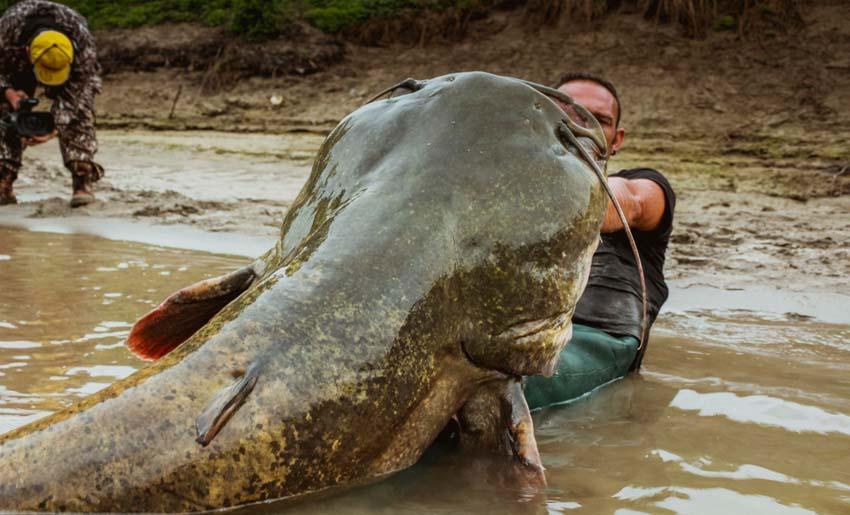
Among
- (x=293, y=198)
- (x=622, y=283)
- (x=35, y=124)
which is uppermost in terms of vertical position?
(x=622, y=283)

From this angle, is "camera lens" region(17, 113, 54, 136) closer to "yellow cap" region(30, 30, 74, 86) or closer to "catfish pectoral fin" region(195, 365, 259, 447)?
"yellow cap" region(30, 30, 74, 86)

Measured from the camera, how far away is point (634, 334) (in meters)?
Answer: 3.00

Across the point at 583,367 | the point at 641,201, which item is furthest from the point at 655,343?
the point at 583,367

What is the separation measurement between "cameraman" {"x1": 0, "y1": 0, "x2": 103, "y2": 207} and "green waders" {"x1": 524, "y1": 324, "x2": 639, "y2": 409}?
507 centimetres

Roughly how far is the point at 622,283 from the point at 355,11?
38.1 ft

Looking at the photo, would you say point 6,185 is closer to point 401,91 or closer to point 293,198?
point 293,198

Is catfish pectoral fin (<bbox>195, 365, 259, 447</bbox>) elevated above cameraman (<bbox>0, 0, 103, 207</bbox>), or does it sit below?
above

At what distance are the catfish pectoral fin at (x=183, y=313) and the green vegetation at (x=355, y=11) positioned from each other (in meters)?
9.74

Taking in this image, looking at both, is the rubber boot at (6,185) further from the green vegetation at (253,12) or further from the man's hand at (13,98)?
the green vegetation at (253,12)

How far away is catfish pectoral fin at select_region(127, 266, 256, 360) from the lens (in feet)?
6.45

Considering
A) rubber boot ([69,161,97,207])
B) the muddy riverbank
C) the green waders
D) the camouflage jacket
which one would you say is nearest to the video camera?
the camouflage jacket

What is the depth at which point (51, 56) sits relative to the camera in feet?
21.6

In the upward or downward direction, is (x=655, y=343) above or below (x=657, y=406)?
→ below

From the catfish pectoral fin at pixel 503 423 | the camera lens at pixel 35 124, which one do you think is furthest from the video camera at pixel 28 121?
the catfish pectoral fin at pixel 503 423
